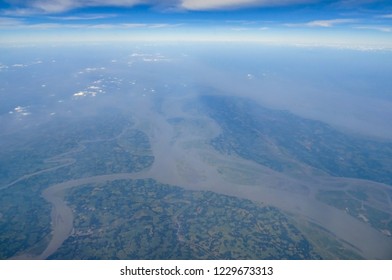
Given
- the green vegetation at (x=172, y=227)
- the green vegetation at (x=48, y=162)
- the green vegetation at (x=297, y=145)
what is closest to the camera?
the green vegetation at (x=172, y=227)

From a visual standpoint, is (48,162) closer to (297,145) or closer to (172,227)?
(172,227)

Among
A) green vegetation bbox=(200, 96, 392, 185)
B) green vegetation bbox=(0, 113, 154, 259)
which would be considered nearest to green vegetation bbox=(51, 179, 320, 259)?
green vegetation bbox=(0, 113, 154, 259)

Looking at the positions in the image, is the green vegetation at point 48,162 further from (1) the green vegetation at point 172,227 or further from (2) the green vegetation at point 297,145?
(2) the green vegetation at point 297,145

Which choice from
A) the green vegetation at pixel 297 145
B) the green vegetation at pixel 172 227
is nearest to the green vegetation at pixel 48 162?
the green vegetation at pixel 172 227

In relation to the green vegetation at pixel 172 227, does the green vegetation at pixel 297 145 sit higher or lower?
lower

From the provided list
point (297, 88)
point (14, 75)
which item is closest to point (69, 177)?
point (297, 88)

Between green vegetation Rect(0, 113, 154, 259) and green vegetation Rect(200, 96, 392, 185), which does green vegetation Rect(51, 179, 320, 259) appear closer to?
green vegetation Rect(0, 113, 154, 259)

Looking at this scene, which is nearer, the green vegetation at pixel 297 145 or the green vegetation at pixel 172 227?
the green vegetation at pixel 172 227

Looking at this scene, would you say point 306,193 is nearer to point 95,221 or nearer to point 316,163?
point 316,163

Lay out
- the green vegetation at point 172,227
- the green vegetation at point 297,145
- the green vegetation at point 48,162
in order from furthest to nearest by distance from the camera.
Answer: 1. the green vegetation at point 297,145
2. the green vegetation at point 48,162
3. the green vegetation at point 172,227
